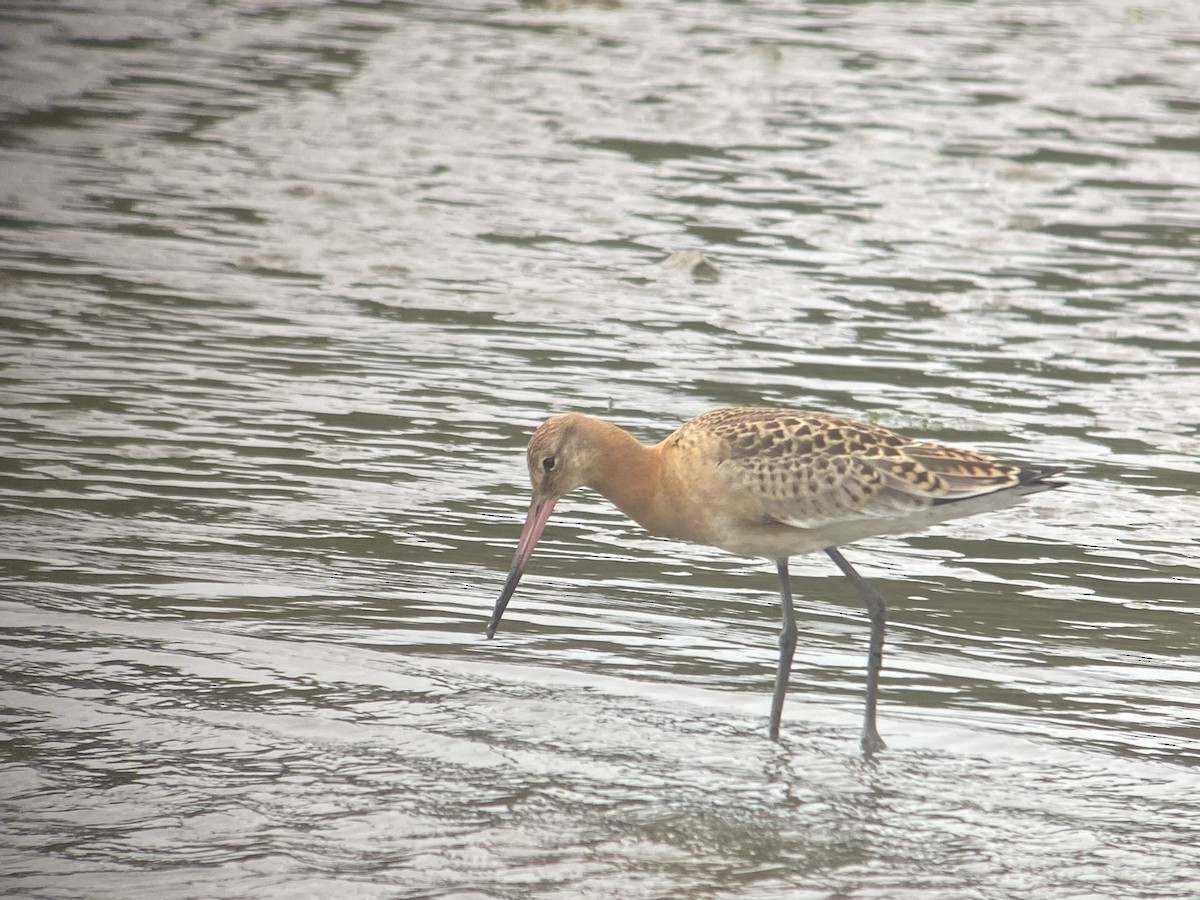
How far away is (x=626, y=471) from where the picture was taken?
7035 millimetres

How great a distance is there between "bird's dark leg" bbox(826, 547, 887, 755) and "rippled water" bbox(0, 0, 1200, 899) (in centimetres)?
10

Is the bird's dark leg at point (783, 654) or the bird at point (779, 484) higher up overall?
the bird at point (779, 484)

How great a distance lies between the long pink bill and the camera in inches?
273

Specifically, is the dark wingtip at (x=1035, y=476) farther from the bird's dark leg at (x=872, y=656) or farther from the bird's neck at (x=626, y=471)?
the bird's neck at (x=626, y=471)

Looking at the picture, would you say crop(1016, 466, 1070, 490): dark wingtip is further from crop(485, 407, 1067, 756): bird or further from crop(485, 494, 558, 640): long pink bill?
crop(485, 494, 558, 640): long pink bill

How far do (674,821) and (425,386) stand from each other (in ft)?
16.2

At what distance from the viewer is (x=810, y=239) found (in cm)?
1369

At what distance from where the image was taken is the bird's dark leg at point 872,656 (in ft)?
21.2

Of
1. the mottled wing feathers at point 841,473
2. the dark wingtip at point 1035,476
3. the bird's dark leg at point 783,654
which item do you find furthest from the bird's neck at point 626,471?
the dark wingtip at point 1035,476

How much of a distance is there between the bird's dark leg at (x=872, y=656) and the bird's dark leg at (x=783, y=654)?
225 mm

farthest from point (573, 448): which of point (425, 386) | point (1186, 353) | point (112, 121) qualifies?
point (112, 121)

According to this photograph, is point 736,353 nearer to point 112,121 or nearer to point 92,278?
point 92,278

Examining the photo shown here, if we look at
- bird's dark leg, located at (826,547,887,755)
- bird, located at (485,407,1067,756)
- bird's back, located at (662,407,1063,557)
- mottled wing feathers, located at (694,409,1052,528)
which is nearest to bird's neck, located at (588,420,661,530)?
bird, located at (485,407,1067,756)

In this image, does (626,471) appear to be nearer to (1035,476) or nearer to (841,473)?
(841,473)
